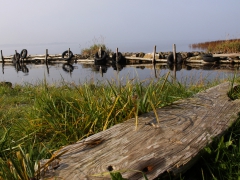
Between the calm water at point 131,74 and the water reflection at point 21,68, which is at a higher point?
the water reflection at point 21,68

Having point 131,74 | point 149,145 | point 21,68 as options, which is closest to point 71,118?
point 149,145

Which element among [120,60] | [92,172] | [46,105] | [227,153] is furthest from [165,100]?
[120,60]

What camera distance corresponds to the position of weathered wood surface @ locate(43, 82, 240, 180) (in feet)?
5.41

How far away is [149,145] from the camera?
1899mm

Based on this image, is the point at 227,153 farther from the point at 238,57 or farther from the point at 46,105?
the point at 238,57

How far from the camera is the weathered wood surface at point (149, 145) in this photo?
1.65 m

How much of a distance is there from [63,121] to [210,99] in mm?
1678

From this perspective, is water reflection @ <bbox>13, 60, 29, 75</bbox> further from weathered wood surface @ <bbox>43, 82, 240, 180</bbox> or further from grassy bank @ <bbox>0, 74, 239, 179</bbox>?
weathered wood surface @ <bbox>43, 82, 240, 180</bbox>

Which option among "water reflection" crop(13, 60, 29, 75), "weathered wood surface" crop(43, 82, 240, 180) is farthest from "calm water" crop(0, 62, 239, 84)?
"weathered wood surface" crop(43, 82, 240, 180)

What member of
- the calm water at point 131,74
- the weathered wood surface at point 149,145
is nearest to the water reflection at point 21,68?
the calm water at point 131,74

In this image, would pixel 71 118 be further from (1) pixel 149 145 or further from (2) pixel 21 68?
(2) pixel 21 68

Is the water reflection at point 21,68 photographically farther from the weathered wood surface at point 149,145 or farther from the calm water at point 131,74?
the weathered wood surface at point 149,145

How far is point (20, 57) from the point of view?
33719mm

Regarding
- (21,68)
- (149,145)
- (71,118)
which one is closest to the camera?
(149,145)
